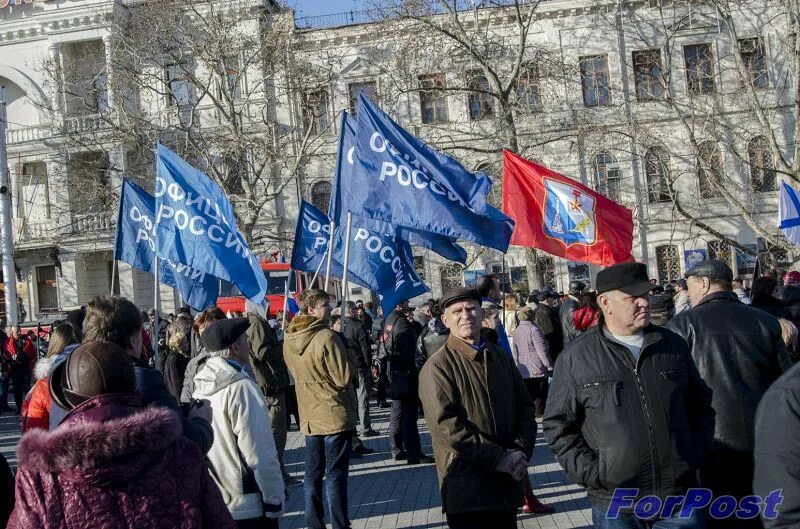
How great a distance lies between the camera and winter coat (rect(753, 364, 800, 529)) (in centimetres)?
282

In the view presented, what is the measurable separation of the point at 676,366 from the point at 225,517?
2243 mm

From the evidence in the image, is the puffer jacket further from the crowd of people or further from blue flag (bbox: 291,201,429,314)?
blue flag (bbox: 291,201,429,314)

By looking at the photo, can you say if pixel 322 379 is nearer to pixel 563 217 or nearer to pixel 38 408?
pixel 38 408

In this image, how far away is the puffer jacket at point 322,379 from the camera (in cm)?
755

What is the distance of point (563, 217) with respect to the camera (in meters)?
10.4

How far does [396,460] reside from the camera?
11.4 m

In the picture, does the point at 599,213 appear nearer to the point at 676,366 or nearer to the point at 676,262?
the point at 676,366

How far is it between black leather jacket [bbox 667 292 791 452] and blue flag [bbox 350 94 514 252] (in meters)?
3.65

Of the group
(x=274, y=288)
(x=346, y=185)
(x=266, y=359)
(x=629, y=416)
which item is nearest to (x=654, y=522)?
(x=629, y=416)

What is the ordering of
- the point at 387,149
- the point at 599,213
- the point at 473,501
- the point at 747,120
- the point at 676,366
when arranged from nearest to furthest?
the point at 676,366 < the point at 473,501 < the point at 387,149 < the point at 599,213 < the point at 747,120

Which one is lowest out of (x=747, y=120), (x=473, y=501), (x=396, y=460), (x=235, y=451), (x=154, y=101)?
(x=396, y=460)

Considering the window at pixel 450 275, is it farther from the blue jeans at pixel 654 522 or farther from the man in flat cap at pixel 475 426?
the blue jeans at pixel 654 522

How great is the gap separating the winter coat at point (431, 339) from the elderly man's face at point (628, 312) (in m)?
5.06

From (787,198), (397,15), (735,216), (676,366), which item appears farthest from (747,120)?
(676,366)
